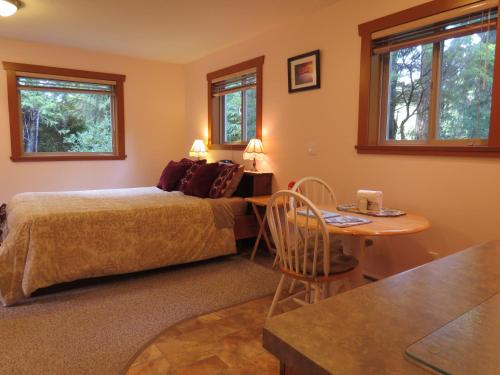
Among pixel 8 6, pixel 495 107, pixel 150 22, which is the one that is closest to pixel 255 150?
pixel 150 22

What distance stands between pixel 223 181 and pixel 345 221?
1786 mm

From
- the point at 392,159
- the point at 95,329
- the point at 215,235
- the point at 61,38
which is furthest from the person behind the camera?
the point at 61,38

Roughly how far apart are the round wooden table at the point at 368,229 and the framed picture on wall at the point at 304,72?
139 cm

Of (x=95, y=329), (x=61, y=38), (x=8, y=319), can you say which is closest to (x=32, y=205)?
(x=8, y=319)

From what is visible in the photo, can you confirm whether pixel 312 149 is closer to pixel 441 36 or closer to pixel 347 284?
pixel 441 36

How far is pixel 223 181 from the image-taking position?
11.8 ft

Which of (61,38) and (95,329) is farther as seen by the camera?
(61,38)

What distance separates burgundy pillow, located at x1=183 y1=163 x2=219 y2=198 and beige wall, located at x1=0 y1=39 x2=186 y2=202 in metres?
1.69

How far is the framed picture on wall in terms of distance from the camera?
3.21 m

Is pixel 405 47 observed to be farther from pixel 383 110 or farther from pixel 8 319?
pixel 8 319

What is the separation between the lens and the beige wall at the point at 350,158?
91.0 inches

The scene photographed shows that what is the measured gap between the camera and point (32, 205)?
2.91 metres

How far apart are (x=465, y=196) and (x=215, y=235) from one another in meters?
1.98

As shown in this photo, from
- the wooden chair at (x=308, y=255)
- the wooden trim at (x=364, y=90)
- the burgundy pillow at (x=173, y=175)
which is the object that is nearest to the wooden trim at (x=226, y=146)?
the burgundy pillow at (x=173, y=175)
